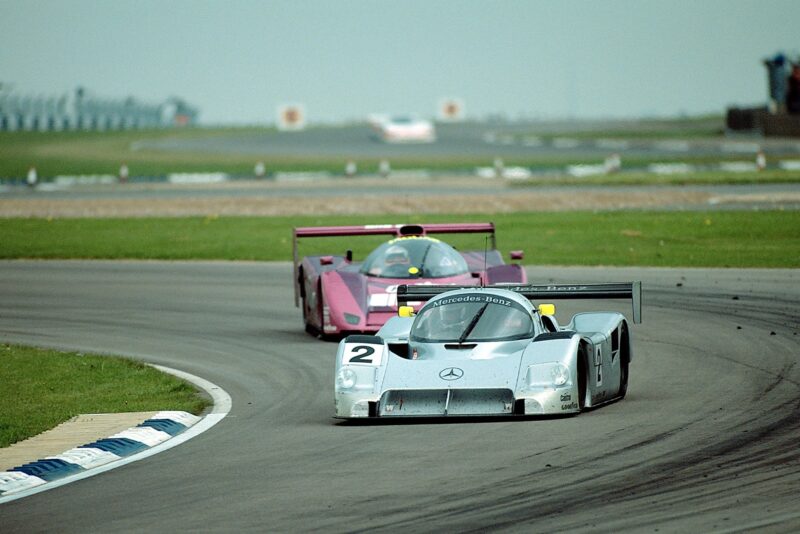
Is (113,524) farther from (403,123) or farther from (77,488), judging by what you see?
(403,123)

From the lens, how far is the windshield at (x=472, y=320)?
561 inches

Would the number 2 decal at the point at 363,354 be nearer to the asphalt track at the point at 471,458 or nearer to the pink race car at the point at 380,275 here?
the asphalt track at the point at 471,458

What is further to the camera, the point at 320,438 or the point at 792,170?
the point at 792,170


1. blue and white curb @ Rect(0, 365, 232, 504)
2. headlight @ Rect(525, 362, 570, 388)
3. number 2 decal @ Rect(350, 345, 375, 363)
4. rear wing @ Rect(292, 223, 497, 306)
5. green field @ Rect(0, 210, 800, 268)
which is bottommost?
green field @ Rect(0, 210, 800, 268)

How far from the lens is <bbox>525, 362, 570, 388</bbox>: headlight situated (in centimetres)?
1324

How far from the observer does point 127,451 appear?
12.4 metres

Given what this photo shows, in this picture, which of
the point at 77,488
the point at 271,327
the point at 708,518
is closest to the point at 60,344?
the point at 271,327

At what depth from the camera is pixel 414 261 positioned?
20.6 metres

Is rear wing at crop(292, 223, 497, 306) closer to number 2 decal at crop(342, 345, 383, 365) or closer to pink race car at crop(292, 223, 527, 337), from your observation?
pink race car at crop(292, 223, 527, 337)

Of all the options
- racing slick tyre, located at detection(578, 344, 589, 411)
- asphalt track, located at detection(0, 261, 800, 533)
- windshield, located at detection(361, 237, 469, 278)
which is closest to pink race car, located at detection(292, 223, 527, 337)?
windshield, located at detection(361, 237, 469, 278)

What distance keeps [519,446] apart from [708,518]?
2930mm

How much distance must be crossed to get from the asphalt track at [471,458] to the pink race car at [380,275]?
48 centimetres

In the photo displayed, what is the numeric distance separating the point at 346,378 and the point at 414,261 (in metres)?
6.99

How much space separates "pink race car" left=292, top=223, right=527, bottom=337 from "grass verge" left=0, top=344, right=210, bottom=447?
2990 mm
